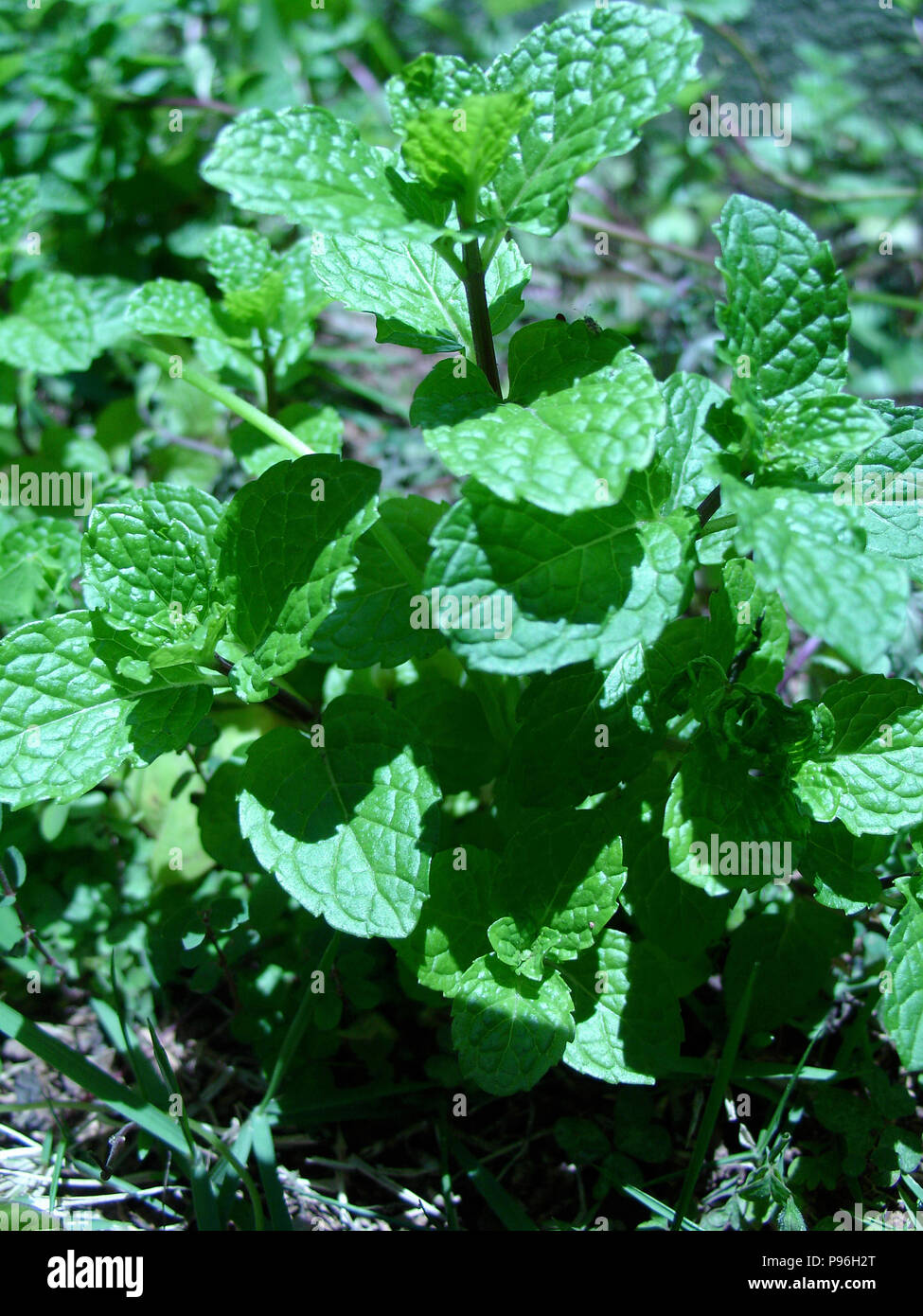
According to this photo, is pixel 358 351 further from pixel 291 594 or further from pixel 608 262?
pixel 291 594

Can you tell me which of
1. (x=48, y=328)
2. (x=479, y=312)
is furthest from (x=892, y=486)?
(x=48, y=328)

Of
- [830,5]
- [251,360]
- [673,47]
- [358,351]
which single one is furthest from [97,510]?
[830,5]

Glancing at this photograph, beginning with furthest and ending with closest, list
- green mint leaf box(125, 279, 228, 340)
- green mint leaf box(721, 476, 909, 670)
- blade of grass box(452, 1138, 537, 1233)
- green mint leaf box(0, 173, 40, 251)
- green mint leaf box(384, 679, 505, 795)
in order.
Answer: green mint leaf box(0, 173, 40, 251)
green mint leaf box(125, 279, 228, 340)
green mint leaf box(384, 679, 505, 795)
blade of grass box(452, 1138, 537, 1233)
green mint leaf box(721, 476, 909, 670)

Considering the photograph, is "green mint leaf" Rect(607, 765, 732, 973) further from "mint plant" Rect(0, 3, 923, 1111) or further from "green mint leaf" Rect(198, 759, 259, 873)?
"green mint leaf" Rect(198, 759, 259, 873)

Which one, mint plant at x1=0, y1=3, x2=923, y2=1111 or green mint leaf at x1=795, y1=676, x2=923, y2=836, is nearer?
mint plant at x1=0, y1=3, x2=923, y2=1111

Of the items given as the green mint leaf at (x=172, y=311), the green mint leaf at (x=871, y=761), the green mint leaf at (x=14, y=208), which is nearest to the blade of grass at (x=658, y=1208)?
the green mint leaf at (x=871, y=761)

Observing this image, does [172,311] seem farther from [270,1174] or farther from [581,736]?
[270,1174]

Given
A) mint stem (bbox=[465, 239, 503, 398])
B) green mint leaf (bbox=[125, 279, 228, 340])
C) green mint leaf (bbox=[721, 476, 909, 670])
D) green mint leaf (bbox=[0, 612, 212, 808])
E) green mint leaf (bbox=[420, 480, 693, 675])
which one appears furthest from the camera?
green mint leaf (bbox=[125, 279, 228, 340])

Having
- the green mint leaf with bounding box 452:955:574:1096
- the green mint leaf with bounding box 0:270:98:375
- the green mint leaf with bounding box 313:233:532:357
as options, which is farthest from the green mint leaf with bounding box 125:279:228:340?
the green mint leaf with bounding box 452:955:574:1096
